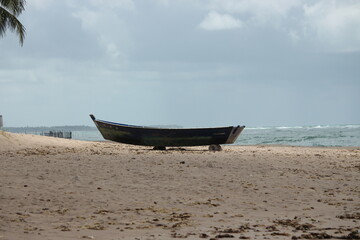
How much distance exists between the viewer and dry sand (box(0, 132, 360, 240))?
237 inches

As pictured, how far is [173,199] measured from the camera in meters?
8.11

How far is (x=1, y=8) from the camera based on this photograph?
23.5 meters

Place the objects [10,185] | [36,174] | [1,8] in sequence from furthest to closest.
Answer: [1,8] < [36,174] < [10,185]

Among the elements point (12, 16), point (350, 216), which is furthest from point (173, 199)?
point (12, 16)

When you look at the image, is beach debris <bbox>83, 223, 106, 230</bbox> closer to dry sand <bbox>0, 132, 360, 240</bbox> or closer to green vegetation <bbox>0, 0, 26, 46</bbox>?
dry sand <bbox>0, 132, 360, 240</bbox>

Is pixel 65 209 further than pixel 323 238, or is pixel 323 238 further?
pixel 65 209

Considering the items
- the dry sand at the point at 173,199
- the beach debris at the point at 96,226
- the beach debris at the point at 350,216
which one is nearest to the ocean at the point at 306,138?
the dry sand at the point at 173,199

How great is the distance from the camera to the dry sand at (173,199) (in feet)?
19.7

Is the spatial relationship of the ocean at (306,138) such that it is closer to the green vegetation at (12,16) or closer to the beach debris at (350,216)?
the green vegetation at (12,16)

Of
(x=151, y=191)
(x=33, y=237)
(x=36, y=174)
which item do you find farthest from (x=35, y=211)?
(x=36, y=174)

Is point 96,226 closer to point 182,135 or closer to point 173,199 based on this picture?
point 173,199

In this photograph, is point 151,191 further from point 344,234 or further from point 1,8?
point 1,8

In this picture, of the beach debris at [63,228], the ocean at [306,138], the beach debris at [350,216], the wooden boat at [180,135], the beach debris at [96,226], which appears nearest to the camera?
the beach debris at [63,228]

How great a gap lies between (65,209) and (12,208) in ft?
2.35
